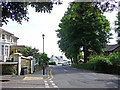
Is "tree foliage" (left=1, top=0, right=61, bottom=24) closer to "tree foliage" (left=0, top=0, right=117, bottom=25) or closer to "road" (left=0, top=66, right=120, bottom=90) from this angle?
"tree foliage" (left=0, top=0, right=117, bottom=25)

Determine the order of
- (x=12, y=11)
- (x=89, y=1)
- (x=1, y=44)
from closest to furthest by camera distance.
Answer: (x=12, y=11) < (x=89, y=1) < (x=1, y=44)

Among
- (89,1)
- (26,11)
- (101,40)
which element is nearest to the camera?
(26,11)

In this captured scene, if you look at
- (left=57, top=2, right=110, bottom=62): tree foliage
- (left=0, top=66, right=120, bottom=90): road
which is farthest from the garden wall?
(left=57, top=2, right=110, bottom=62): tree foliage

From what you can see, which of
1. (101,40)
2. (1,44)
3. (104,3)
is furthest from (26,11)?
(101,40)

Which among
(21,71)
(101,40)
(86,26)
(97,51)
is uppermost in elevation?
(86,26)

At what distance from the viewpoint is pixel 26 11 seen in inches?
245

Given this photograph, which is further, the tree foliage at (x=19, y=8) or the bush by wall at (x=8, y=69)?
the bush by wall at (x=8, y=69)

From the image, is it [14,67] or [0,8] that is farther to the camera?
[14,67]

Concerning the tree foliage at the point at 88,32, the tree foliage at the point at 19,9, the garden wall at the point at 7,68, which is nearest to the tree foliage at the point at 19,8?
the tree foliage at the point at 19,9

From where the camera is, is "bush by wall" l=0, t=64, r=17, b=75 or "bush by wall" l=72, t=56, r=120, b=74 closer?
"bush by wall" l=0, t=64, r=17, b=75

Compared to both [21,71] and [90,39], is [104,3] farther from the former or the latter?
[90,39]

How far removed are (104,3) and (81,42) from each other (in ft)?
91.7

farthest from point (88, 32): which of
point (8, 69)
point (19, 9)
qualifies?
point (19, 9)

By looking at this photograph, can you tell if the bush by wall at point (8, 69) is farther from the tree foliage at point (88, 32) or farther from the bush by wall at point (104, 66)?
the tree foliage at point (88, 32)
